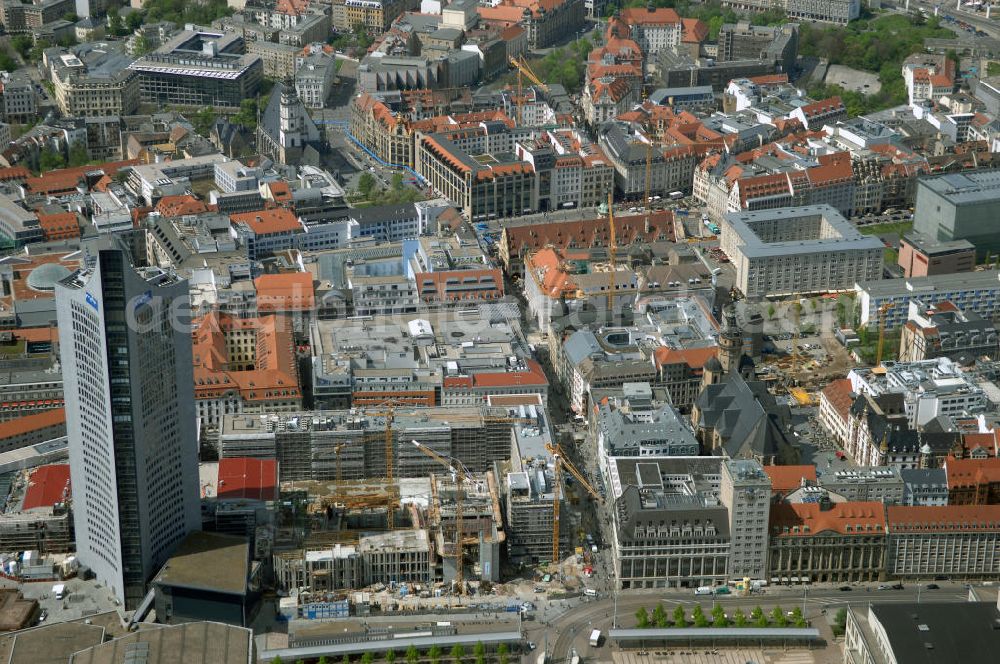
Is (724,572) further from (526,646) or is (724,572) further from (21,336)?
(21,336)

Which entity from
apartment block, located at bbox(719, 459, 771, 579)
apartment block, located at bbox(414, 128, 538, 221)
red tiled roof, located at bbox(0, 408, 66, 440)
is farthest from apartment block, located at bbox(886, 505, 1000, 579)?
apartment block, located at bbox(414, 128, 538, 221)

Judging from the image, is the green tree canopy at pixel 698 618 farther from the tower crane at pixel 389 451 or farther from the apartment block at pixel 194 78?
the apartment block at pixel 194 78

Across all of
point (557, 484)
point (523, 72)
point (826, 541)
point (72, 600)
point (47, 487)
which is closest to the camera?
point (72, 600)

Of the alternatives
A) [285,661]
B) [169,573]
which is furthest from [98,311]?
[285,661]

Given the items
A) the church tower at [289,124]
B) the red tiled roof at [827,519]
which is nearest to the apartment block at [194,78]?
the church tower at [289,124]

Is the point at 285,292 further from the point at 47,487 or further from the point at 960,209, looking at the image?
the point at 960,209

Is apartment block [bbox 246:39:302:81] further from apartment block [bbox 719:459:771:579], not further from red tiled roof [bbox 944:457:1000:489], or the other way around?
red tiled roof [bbox 944:457:1000:489]

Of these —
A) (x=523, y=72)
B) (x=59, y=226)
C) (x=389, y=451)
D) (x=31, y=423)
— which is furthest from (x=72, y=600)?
(x=523, y=72)
